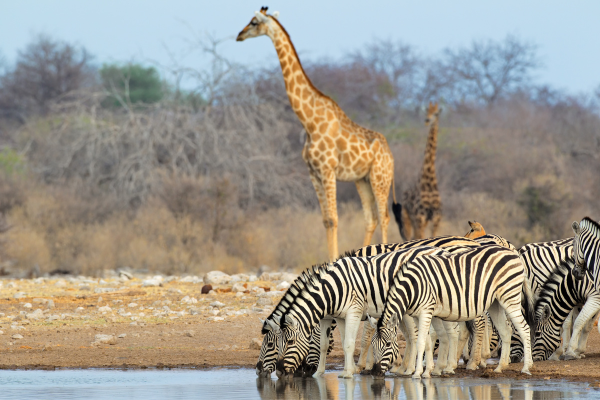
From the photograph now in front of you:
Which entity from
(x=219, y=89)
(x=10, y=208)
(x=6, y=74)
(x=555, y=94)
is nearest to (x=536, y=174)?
(x=219, y=89)

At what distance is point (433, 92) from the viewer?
46688 mm

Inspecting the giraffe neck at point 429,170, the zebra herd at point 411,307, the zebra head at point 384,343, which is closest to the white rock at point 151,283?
the giraffe neck at point 429,170

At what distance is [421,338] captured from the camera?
22.0 ft

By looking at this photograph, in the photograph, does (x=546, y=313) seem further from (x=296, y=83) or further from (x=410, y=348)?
(x=296, y=83)

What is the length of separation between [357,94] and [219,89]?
1398cm

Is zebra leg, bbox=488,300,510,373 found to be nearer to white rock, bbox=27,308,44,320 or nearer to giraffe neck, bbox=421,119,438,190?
white rock, bbox=27,308,44,320

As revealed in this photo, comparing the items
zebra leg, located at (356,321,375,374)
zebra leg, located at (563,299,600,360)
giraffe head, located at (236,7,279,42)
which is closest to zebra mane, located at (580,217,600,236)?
zebra leg, located at (563,299,600,360)

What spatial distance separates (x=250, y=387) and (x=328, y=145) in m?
6.59

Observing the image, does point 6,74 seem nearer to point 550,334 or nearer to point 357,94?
point 357,94

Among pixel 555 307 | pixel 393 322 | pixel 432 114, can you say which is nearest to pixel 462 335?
pixel 555 307

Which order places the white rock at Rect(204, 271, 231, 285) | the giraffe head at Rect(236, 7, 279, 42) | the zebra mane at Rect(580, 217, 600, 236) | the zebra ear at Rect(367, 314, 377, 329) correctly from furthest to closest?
the white rock at Rect(204, 271, 231, 285), the giraffe head at Rect(236, 7, 279, 42), the zebra mane at Rect(580, 217, 600, 236), the zebra ear at Rect(367, 314, 377, 329)

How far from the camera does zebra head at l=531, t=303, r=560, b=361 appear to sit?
806 cm

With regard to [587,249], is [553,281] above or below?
below

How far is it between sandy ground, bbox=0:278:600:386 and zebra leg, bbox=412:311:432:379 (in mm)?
594
